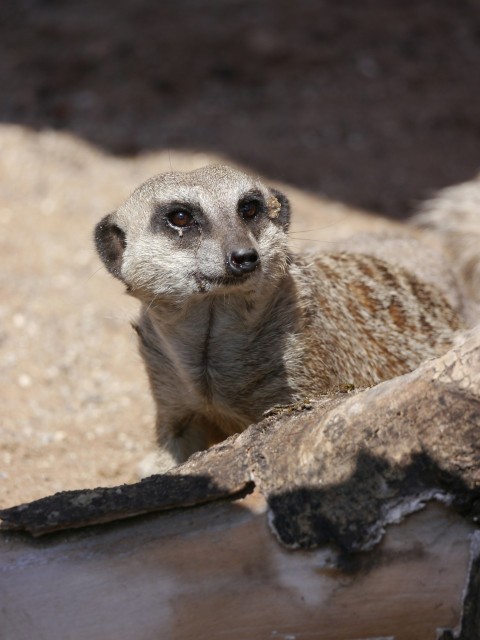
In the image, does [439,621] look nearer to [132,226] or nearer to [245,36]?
[132,226]

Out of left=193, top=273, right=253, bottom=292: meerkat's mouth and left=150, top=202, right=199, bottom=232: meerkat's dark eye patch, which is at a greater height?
left=150, top=202, right=199, bottom=232: meerkat's dark eye patch

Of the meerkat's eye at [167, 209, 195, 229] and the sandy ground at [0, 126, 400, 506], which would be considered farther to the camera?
the sandy ground at [0, 126, 400, 506]

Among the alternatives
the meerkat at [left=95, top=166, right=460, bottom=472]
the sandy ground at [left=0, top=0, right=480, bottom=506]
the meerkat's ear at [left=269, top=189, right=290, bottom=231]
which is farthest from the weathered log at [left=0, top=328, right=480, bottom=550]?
the sandy ground at [left=0, top=0, right=480, bottom=506]

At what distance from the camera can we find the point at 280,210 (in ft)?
10.2

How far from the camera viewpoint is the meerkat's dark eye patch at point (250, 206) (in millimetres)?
2920

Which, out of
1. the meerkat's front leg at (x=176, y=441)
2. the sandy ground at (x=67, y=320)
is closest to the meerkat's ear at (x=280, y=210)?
the sandy ground at (x=67, y=320)

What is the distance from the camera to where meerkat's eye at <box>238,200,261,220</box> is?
2.92 metres

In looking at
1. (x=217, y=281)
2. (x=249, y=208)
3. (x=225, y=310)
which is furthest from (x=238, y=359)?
(x=249, y=208)

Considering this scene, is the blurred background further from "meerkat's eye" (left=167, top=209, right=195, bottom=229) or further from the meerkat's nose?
the meerkat's nose

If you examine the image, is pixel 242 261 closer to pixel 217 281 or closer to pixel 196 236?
pixel 217 281

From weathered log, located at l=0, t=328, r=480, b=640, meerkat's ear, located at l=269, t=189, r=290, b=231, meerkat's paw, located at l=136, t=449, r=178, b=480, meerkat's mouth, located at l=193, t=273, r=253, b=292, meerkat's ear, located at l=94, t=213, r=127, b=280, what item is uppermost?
meerkat's ear, located at l=269, t=189, r=290, b=231

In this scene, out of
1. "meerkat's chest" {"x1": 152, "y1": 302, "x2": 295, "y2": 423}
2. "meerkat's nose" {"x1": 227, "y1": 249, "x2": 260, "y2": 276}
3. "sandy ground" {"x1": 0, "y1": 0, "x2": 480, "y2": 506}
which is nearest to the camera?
"meerkat's nose" {"x1": 227, "y1": 249, "x2": 260, "y2": 276}

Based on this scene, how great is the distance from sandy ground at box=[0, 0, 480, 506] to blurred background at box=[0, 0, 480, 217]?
0.02 m

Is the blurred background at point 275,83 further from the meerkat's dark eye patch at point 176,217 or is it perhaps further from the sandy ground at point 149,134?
the meerkat's dark eye patch at point 176,217
